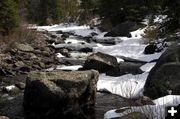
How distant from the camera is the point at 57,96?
1156 cm

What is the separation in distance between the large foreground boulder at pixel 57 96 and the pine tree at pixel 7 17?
44.3 feet

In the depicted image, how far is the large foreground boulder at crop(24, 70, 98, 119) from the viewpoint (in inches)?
456

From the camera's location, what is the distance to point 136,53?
70.5 ft

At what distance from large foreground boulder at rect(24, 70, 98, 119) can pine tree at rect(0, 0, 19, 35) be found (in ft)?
44.3

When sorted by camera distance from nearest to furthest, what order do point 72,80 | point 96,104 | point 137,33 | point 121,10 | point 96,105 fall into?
point 72,80
point 96,105
point 96,104
point 137,33
point 121,10

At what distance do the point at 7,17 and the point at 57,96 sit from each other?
48.8 feet

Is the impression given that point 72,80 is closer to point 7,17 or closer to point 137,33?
point 7,17

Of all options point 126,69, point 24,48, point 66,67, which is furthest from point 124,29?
point 126,69

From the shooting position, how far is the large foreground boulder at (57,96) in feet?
38.0

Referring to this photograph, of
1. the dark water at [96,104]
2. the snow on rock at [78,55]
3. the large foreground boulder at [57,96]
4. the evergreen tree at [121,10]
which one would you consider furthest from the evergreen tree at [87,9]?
the large foreground boulder at [57,96]

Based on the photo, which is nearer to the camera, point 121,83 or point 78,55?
point 121,83

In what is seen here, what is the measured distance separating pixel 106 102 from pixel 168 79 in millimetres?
2049

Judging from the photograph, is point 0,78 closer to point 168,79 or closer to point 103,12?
point 168,79

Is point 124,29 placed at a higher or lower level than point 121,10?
lower
